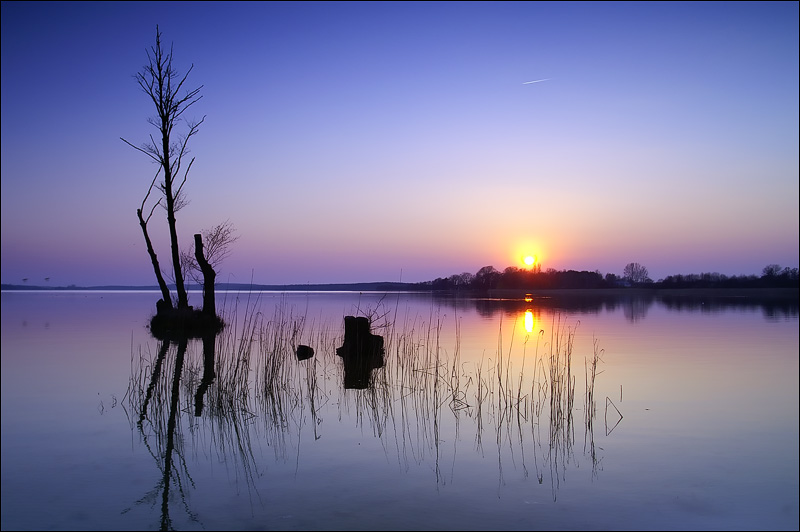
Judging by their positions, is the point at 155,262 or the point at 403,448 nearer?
the point at 403,448

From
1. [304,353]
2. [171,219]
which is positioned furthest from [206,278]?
[304,353]

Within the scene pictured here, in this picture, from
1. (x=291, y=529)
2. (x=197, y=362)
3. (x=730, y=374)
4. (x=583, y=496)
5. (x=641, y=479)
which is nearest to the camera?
(x=291, y=529)

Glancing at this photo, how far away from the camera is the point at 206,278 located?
17.0 metres

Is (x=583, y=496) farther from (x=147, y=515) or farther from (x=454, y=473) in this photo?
(x=147, y=515)

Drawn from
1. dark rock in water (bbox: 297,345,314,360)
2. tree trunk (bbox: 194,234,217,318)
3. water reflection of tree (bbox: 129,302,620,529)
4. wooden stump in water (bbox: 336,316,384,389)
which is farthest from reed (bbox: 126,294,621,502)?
tree trunk (bbox: 194,234,217,318)

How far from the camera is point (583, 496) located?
421 centimetres

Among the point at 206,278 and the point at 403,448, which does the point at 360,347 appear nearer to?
the point at 403,448

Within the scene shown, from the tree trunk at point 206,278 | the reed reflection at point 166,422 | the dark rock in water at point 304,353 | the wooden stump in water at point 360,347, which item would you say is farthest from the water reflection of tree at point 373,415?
the tree trunk at point 206,278

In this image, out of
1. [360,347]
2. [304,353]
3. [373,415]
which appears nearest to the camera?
[373,415]

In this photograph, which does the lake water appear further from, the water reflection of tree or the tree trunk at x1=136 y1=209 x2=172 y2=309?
the tree trunk at x1=136 y1=209 x2=172 y2=309

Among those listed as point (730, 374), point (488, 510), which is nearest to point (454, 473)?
point (488, 510)

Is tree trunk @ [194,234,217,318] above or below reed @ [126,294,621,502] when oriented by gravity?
above

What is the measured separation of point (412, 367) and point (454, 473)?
498 cm

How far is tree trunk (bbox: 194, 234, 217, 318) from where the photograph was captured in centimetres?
1700
